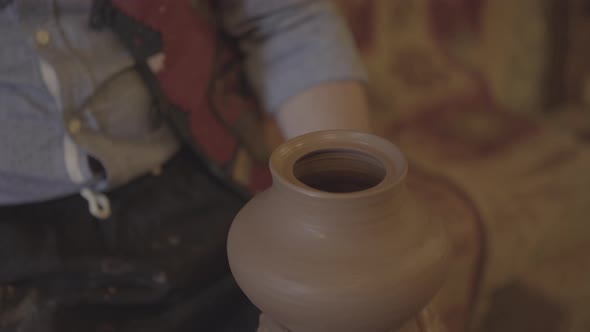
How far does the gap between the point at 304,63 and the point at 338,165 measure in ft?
0.76

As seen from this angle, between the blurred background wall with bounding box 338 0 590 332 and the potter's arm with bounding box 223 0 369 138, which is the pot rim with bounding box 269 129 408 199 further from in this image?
the blurred background wall with bounding box 338 0 590 332

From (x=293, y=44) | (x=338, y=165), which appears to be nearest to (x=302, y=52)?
(x=293, y=44)

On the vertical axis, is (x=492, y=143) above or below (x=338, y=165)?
below

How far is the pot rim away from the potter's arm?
174 mm

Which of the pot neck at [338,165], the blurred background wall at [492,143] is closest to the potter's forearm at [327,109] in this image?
the pot neck at [338,165]

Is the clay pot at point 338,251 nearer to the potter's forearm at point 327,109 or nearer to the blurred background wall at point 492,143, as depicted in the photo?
the potter's forearm at point 327,109

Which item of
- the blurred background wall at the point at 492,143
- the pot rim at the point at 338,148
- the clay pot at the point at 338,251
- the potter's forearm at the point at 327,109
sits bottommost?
the blurred background wall at the point at 492,143

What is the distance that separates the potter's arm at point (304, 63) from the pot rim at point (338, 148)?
17cm

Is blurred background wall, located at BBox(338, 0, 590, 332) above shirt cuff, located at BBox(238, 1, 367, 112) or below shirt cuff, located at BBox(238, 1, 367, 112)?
below

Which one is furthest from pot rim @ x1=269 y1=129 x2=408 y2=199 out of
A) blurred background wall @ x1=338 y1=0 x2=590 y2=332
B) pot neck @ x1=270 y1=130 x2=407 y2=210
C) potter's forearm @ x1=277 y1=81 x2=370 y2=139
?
blurred background wall @ x1=338 y1=0 x2=590 y2=332

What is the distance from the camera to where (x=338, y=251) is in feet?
1.36

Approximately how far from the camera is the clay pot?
1.35ft

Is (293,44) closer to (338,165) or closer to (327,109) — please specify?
(327,109)

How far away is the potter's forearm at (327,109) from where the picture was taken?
661mm
